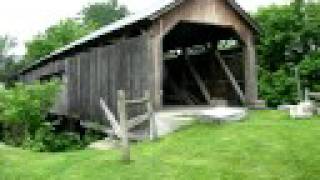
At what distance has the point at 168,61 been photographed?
24.1 metres

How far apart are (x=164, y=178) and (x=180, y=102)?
13.1m

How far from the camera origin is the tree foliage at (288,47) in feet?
103

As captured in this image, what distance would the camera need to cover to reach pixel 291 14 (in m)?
32.5

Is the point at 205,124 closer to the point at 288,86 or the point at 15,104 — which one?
the point at 15,104

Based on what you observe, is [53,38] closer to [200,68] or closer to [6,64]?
[6,64]

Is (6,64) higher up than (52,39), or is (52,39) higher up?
(52,39)

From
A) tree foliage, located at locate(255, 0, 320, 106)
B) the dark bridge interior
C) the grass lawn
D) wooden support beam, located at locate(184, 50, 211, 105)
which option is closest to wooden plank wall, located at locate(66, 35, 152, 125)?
the grass lawn

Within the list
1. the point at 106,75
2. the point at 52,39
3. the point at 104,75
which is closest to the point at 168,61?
the point at 104,75

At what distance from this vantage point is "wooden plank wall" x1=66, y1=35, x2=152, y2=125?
1634cm

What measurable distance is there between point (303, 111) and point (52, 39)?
34186 millimetres

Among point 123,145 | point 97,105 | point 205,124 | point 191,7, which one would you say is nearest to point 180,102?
point 97,105

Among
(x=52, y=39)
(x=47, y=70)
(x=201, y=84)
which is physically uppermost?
(x=52, y=39)

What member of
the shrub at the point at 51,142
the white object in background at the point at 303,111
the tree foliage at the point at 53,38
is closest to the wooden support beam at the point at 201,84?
the white object in background at the point at 303,111

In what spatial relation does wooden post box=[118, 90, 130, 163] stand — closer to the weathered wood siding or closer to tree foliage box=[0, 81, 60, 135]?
the weathered wood siding
